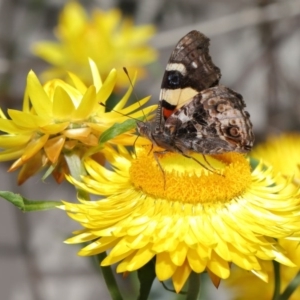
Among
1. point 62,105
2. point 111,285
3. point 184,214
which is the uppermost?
point 62,105

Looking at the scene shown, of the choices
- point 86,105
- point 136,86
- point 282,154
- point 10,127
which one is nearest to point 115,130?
point 86,105

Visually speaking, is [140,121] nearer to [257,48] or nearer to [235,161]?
[235,161]

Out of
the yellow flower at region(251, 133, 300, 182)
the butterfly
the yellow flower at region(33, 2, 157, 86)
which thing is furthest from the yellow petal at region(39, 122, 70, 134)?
the yellow flower at region(33, 2, 157, 86)

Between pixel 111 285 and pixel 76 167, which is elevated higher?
pixel 76 167

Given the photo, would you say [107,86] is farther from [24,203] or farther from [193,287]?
[193,287]

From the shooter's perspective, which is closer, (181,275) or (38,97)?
(181,275)

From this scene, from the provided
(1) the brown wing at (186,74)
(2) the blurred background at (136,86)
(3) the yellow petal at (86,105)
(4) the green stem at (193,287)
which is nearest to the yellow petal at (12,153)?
(3) the yellow petal at (86,105)

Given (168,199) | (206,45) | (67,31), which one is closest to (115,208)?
(168,199)
